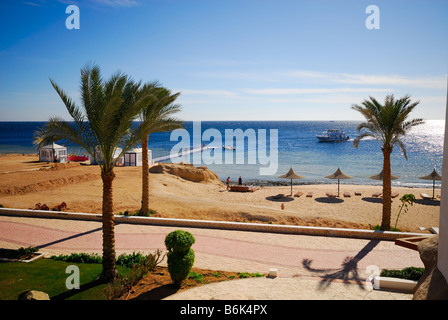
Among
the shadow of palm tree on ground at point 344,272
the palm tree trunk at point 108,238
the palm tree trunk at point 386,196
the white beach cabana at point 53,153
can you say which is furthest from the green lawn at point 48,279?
the white beach cabana at point 53,153

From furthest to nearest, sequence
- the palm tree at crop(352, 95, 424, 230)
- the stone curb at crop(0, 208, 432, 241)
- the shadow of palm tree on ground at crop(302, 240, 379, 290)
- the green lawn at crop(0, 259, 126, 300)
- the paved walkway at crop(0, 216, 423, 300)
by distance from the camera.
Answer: the palm tree at crop(352, 95, 424, 230), the stone curb at crop(0, 208, 432, 241), the shadow of palm tree on ground at crop(302, 240, 379, 290), the paved walkway at crop(0, 216, 423, 300), the green lawn at crop(0, 259, 126, 300)

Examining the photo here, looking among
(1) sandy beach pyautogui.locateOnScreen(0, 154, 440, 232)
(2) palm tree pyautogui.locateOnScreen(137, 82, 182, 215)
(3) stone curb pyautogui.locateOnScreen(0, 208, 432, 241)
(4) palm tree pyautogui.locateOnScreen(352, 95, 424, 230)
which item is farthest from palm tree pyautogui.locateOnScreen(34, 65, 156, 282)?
(4) palm tree pyautogui.locateOnScreen(352, 95, 424, 230)

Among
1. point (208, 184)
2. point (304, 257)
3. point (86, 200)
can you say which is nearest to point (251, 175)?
point (208, 184)

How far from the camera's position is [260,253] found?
1049 centimetres

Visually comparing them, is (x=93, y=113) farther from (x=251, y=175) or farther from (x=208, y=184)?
(x=251, y=175)

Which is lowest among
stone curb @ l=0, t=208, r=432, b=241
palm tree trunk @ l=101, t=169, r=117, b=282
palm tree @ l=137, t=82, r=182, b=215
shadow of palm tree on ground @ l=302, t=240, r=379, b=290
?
shadow of palm tree on ground @ l=302, t=240, r=379, b=290

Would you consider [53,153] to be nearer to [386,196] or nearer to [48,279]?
[48,279]

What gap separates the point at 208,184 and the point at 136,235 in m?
20.1

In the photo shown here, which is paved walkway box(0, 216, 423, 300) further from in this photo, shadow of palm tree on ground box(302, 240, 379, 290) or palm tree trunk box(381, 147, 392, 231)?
palm tree trunk box(381, 147, 392, 231)

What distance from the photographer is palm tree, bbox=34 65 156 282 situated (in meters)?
8.33

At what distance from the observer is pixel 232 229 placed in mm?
13047

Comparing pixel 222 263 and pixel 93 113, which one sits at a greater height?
pixel 93 113
